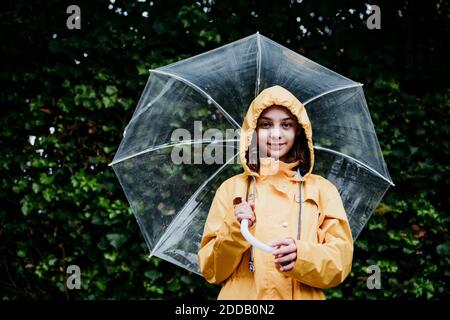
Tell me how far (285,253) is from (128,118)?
2317 mm

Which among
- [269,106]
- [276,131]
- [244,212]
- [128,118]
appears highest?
[269,106]

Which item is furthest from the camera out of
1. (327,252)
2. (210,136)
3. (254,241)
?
(210,136)

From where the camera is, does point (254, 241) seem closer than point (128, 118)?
Yes

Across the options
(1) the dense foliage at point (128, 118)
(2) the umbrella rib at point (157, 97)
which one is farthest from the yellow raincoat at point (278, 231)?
(1) the dense foliage at point (128, 118)

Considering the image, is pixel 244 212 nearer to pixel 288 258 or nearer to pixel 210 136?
pixel 288 258

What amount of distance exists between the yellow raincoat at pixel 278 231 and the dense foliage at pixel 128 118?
1.70 metres

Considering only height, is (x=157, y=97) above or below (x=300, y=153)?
above

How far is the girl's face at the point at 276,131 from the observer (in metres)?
2.43

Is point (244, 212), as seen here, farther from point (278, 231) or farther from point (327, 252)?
point (327, 252)

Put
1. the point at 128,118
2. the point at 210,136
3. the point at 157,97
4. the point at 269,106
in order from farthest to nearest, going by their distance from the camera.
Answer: the point at 128,118 < the point at 210,136 < the point at 157,97 < the point at 269,106

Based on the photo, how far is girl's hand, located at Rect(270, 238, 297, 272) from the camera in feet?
6.91

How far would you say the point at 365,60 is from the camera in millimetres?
4109

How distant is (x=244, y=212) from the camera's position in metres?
2.13

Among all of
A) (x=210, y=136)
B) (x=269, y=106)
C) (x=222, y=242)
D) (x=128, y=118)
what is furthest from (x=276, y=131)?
(x=128, y=118)
